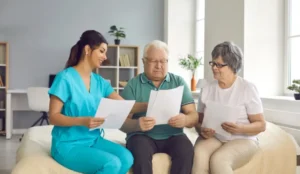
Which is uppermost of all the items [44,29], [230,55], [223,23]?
[44,29]

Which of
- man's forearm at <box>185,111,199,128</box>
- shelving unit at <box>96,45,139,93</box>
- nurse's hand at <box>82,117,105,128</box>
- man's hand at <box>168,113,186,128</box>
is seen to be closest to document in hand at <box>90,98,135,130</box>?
nurse's hand at <box>82,117,105,128</box>

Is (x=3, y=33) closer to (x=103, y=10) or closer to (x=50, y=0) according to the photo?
(x=50, y=0)

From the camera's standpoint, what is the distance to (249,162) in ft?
7.32

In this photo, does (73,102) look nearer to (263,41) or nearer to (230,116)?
(230,116)

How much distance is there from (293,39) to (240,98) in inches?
71.5

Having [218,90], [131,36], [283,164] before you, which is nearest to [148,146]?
[218,90]

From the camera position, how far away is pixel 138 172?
6.69 feet

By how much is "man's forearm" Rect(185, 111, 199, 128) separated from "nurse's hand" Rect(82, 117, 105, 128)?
0.57 m

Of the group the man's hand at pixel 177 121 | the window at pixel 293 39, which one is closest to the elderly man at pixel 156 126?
the man's hand at pixel 177 121

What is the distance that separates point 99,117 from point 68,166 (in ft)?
1.05

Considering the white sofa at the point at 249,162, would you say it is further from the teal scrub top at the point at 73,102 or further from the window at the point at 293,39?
the window at the point at 293,39

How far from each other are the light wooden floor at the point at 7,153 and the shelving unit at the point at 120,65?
5.48 ft

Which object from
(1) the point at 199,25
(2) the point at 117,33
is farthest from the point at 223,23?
(2) the point at 117,33

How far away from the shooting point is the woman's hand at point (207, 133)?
2.23 meters
